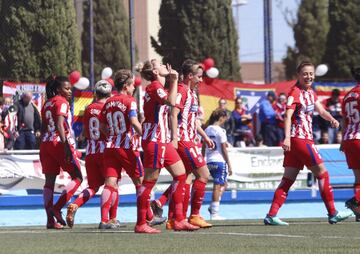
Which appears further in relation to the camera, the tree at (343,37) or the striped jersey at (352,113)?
the tree at (343,37)

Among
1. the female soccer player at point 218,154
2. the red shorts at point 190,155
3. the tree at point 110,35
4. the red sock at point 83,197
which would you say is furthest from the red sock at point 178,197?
the tree at point 110,35

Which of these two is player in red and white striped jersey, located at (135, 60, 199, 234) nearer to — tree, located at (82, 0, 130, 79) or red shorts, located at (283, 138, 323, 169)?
red shorts, located at (283, 138, 323, 169)

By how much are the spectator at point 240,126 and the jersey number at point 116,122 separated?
13.5 metres

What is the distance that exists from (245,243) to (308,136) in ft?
12.4

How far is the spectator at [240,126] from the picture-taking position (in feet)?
93.1

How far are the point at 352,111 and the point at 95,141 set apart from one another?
3434 mm

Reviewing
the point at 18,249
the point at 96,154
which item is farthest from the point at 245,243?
the point at 96,154

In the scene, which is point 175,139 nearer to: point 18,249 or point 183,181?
point 183,181

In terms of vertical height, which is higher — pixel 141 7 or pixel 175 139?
pixel 141 7

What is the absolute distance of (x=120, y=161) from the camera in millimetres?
14945

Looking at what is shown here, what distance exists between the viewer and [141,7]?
6400cm

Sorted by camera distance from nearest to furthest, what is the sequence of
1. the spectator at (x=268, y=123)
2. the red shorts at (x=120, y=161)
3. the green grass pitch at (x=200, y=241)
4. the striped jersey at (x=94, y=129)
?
the green grass pitch at (x=200, y=241) → the red shorts at (x=120, y=161) → the striped jersey at (x=94, y=129) → the spectator at (x=268, y=123)

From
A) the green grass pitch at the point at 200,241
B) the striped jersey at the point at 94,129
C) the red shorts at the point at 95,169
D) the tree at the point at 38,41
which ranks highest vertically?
the tree at the point at 38,41

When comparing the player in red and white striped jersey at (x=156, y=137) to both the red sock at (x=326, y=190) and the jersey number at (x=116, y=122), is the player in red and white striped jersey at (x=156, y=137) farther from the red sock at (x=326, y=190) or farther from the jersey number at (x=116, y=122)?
the red sock at (x=326, y=190)
